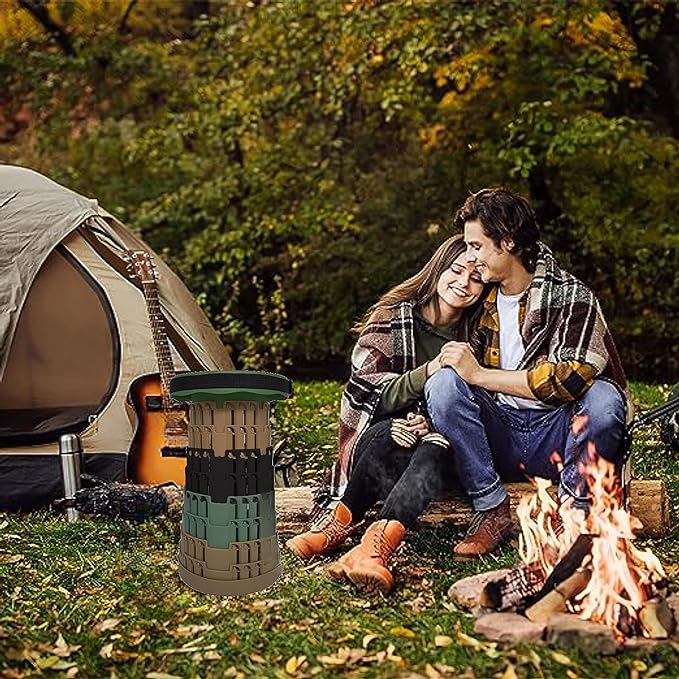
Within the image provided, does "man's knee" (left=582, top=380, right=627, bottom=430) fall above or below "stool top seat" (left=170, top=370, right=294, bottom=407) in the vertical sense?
below

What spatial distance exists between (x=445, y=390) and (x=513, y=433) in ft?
1.01

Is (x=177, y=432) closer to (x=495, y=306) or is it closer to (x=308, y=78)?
(x=495, y=306)

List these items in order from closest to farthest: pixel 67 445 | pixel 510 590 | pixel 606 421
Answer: pixel 510 590
pixel 606 421
pixel 67 445

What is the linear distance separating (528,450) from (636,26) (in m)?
6.01

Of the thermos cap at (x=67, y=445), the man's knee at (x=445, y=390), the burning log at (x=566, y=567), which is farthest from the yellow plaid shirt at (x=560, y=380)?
the thermos cap at (x=67, y=445)

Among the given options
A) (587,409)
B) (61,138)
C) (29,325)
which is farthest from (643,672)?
(61,138)

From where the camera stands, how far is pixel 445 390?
3.65 meters

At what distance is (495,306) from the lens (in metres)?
3.89

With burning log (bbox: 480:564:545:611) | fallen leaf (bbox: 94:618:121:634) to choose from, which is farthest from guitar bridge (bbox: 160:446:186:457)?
burning log (bbox: 480:564:545:611)

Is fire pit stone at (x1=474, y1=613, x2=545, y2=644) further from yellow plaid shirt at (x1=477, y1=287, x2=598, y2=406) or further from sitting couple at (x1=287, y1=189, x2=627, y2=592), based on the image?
yellow plaid shirt at (x1=477, y1=287, x2=598, y2=406)

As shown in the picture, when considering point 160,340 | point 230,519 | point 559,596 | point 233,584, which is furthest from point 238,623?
point 160,340

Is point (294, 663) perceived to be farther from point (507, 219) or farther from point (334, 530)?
point (507, 219)

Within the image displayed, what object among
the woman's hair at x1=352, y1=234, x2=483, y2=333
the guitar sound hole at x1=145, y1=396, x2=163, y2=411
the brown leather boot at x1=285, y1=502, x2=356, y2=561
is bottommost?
the brown leather boot at x1=285, y1=502, x2=356, y2=561

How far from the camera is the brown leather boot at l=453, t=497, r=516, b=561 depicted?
12.0ft
